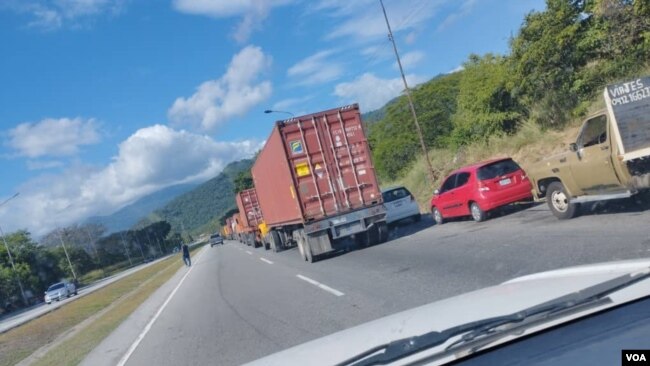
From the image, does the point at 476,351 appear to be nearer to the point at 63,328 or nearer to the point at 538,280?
the point at 538,280

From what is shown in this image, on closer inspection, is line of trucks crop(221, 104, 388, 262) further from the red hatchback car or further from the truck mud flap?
the red hatchback car

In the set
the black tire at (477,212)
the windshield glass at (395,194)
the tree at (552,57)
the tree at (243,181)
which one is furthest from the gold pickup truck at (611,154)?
the tree at (243,181)

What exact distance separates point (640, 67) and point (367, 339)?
63.2 feet

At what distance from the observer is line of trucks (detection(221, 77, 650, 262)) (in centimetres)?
1062

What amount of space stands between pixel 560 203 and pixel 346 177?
22.1 ft

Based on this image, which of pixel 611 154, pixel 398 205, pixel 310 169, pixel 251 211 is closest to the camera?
pixel 611 154

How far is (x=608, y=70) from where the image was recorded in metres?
20.5

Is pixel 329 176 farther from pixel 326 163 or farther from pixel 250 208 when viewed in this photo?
pixel 250 208

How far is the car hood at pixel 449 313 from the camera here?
3049 mm

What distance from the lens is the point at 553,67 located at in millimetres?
22953

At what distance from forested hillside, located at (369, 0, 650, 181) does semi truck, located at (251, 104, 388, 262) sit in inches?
352

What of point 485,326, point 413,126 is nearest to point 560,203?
point 485,326

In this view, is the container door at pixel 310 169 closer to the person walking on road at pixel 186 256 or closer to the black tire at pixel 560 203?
the black tire at pixel 560 203

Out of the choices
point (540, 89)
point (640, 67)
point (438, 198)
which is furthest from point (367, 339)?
point (540, 89)
